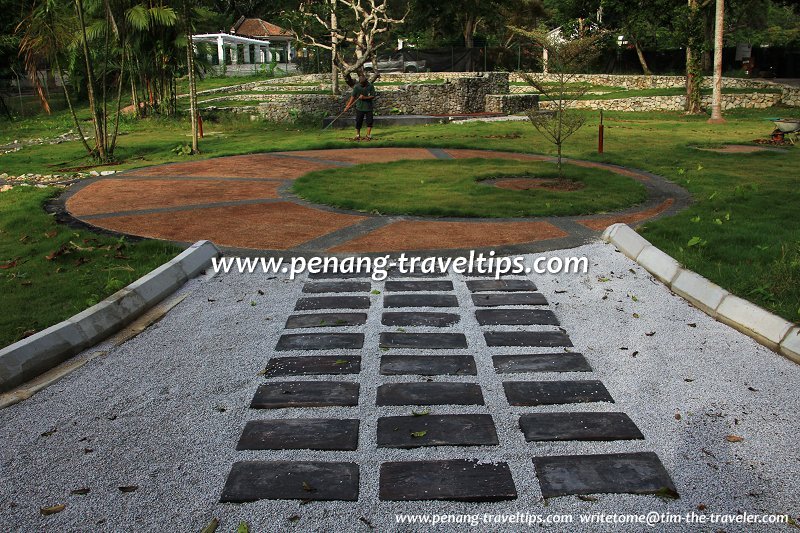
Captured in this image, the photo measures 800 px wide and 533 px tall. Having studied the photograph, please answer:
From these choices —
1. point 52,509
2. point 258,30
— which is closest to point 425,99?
point 52,509

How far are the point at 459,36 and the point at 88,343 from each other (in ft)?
144

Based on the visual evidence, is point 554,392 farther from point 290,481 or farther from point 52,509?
point 52,509

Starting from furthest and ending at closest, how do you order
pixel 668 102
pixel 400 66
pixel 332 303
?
pixel 400 66
pixel 668 102
pixel 332 303

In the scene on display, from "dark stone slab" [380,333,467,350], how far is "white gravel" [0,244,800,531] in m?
0.13

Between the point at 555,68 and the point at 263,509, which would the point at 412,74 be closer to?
the point at 555,68

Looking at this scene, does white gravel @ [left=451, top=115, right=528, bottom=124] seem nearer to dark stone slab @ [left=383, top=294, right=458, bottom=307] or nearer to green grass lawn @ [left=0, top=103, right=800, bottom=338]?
green grass lawn @ [left=0, top=103, right=800, bottom=338]

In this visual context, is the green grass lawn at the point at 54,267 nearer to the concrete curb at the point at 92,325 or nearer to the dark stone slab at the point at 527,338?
the concrete curb at the point at 92,325

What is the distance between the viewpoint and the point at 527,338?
5.48 m

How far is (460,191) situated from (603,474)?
26.3 feet

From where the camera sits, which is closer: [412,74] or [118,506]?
[118,506]

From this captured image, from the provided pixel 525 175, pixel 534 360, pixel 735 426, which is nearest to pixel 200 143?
pixel 525 175

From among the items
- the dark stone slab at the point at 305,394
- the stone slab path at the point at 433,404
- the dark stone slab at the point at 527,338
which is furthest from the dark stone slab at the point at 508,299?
the dark stone slab at the point at 305,394

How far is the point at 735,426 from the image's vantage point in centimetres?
411

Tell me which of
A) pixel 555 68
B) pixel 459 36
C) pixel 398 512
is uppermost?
pixel 459 36
